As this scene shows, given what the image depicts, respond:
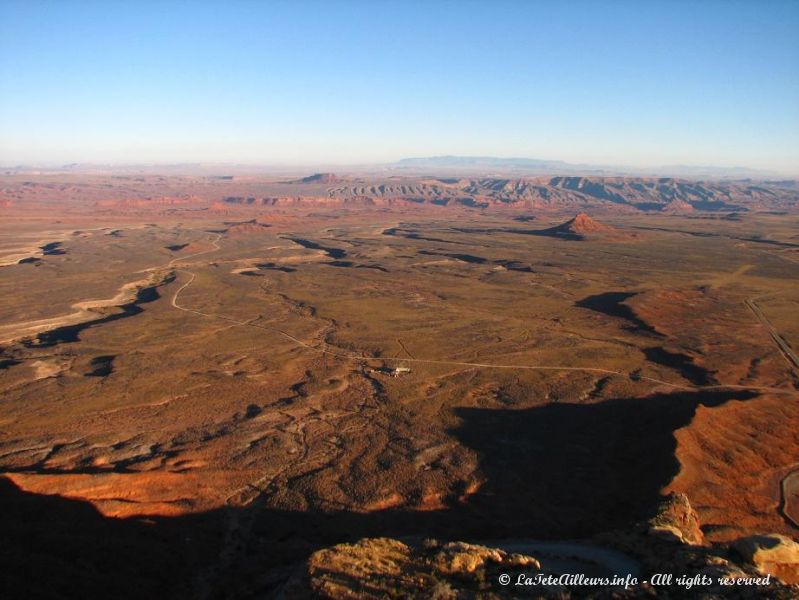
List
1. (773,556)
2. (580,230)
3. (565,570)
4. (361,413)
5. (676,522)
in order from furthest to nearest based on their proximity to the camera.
Result: (580,230) < (361,413) < (676,522) < (565,570) < (773,556)

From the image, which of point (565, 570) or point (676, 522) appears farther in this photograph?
point (676, 522)

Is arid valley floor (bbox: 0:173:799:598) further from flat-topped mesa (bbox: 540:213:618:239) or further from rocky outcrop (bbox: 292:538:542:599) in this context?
flat-topped mesa (bbox: 540:213:618:239)

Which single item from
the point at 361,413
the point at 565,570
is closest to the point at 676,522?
the point at 565,570

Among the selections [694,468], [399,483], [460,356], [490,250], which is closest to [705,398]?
[694,468]

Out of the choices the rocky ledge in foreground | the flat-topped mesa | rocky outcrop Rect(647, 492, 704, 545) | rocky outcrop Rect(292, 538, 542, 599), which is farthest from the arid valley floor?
the flat-topped mesa

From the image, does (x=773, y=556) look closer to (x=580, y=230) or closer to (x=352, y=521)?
(x=352, y=521)
